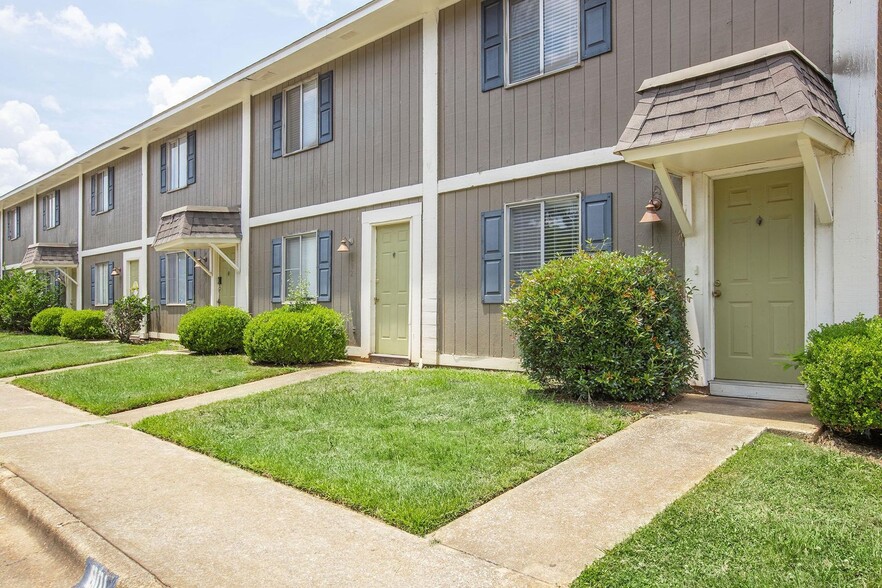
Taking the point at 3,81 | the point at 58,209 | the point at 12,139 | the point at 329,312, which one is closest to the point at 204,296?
the point at 329,312

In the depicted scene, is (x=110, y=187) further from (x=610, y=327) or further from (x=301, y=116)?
(x=610, y=327)

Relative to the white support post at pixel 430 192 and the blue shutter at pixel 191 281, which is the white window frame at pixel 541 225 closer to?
the white support post at pixel 430 192

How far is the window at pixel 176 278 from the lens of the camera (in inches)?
614

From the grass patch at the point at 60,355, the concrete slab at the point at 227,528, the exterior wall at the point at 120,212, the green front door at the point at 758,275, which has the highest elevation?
the exterior wall at the point at 120,212

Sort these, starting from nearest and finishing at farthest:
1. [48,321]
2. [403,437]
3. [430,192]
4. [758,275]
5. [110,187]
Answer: [403,437], [758,275], [430,192], [48,321], [110,187]

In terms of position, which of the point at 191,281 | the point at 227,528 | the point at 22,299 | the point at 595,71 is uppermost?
the point at 595,71

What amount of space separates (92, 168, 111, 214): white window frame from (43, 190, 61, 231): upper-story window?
3940 millimetres

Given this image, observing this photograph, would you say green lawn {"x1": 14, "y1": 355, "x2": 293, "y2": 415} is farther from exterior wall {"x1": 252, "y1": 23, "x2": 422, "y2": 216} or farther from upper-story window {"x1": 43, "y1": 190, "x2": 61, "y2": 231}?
upper-story window {"x1": 43, "y1": 190, "x2": 61, "y2": 231}

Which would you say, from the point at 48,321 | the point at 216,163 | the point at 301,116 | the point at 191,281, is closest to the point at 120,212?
the point at 48,321

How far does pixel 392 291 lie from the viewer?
1005 cm

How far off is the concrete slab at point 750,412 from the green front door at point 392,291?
4826 mm

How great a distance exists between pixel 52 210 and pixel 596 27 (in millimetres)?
23344

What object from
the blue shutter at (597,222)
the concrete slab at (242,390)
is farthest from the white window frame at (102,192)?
the blue shutter at (597,222)

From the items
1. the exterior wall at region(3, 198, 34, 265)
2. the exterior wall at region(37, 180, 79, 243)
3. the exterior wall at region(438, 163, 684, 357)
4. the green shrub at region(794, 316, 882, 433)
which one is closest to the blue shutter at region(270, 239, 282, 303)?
the exterior wall at region(438, 163, 684, 357)
